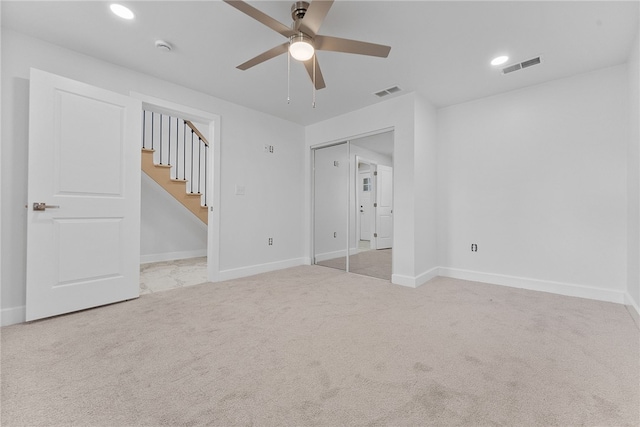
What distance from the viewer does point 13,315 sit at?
7.55 feet

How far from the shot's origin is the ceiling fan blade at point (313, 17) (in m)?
1.58

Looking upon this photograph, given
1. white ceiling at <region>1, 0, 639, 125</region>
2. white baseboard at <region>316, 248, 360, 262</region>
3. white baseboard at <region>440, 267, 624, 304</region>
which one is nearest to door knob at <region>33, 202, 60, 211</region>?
white ceiling at <region>1, 0, 639, 125</region>

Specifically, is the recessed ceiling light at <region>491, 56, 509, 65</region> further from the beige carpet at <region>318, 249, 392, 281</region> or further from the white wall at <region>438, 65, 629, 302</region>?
the beige carpet at <region>318, 249, 392, 281</region>

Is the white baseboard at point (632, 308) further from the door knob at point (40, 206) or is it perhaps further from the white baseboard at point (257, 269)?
the door knob at point (40, 206)

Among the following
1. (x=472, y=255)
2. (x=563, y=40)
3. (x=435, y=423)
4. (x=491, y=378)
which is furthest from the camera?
(x=472, y=255)

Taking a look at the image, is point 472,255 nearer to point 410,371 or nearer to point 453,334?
point 453,334

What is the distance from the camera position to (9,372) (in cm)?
157

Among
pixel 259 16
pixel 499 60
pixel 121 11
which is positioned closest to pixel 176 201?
pixel 121 11

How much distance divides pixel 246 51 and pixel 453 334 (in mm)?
3101

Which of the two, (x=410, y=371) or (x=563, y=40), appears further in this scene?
(x=563, y=40)

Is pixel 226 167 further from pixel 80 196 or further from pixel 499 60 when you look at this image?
pixel 499 60

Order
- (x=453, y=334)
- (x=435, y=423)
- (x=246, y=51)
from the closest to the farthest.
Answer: (x=435, y=423)
(x=453, y=334)
(x=246, y=51)

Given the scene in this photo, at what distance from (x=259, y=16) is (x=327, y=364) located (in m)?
2.23

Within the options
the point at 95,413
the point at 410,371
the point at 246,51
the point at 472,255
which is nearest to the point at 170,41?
the point at 246,51
